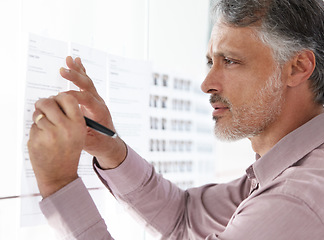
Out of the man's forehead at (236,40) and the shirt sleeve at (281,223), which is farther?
the man's forehead at (236,40)

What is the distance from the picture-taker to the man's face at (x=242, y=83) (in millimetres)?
995

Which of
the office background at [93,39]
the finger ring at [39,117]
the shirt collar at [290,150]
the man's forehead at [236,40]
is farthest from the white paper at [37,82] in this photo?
the shirt collar at [290,150]

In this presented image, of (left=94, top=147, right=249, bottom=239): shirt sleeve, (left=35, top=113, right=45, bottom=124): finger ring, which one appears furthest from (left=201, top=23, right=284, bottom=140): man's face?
(left=35, top=113, right=45, bottom=124): finger ring

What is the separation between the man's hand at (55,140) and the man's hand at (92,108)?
15cm

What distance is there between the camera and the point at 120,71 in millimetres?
1072

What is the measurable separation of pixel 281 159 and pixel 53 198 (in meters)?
0.56

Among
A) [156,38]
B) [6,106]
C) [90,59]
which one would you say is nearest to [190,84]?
[156,38]

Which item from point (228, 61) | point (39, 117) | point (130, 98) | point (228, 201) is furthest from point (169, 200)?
point (39, 117)

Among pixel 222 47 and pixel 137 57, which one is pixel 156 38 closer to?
pixel 137 57

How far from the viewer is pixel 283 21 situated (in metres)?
0.99

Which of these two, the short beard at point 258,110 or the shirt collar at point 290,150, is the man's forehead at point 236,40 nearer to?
the short beard at point 258,110

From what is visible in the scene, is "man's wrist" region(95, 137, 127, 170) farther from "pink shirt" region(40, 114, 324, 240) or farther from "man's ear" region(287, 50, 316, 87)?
"man's ear" region(287, 50, 316, 87)

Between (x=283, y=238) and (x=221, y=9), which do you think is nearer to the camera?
(x=283, y=238)

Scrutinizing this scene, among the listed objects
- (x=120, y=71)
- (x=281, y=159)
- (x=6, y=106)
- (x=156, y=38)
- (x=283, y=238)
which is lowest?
(x=283, y=238)
